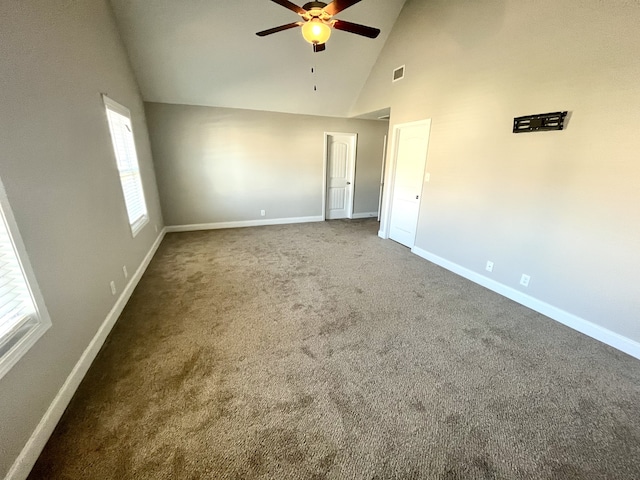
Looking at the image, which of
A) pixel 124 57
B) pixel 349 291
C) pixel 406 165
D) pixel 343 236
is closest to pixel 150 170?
pixel 124 57

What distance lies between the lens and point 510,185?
293 cm

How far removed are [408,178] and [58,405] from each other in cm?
469

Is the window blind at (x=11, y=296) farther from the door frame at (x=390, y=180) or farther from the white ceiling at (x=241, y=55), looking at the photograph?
the door frame at (x=390, y=180)

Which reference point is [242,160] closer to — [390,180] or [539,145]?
[390,180]

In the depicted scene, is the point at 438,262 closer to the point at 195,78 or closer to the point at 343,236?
the point at 343,236

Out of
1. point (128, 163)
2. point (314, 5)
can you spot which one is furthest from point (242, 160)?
point (314, 5)

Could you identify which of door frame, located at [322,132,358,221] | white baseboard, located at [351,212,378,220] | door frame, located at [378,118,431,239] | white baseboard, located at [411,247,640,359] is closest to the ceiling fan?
door frame, located at [378,118,431,239]

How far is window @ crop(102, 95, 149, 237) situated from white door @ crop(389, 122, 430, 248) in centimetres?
402

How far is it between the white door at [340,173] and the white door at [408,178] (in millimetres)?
1860

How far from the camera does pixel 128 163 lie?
356cm

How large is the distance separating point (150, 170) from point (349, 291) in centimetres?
409

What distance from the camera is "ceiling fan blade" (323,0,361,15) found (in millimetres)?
2129

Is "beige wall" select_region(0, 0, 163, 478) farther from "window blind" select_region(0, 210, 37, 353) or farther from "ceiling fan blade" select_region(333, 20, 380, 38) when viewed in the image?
"ceiling fan blade" select_region(333, 20, 380, 38)

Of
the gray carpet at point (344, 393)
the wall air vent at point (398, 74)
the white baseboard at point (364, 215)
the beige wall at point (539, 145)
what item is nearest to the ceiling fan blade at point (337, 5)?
the beige wall at point (539, 145)
